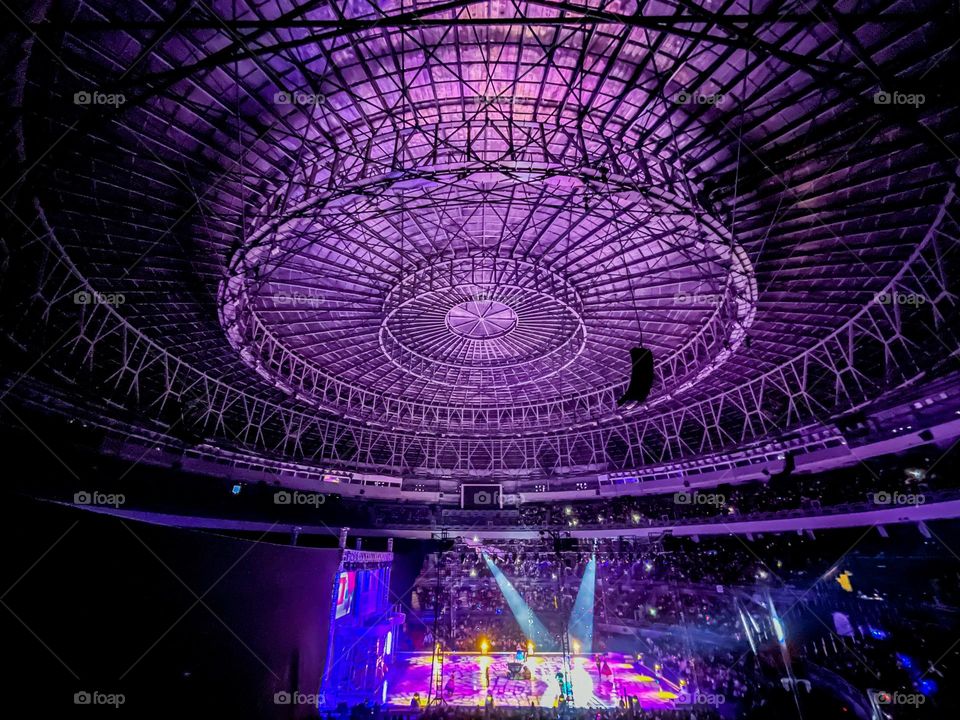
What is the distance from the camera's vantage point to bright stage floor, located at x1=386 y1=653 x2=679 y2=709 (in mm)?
29078

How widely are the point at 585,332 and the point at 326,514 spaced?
27.4 metres

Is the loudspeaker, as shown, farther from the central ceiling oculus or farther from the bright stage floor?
the bright stage floor

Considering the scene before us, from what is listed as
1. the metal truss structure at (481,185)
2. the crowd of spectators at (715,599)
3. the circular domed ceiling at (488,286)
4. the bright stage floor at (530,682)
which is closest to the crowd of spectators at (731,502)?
the crowd of spectators at (715,599)

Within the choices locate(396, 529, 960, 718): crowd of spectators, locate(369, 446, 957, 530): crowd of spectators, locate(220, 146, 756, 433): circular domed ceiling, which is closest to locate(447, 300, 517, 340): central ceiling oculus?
locate(220, 146, 756, 433): circular domed ceiling

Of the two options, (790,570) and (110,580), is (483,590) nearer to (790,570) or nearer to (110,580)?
(790,570)

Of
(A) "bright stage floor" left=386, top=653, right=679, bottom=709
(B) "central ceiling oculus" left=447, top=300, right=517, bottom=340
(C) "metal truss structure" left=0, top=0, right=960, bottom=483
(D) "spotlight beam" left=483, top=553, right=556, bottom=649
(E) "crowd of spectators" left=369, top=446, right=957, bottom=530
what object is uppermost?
(B) "central ceiling oculus" left=447, top=300, right=517, bottom=340

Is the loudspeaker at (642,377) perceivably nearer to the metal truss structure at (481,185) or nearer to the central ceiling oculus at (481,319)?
the metal truss structure at (481,185)

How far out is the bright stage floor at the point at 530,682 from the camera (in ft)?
95.4

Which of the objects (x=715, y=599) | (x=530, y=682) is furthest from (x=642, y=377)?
(x=715, y=599)

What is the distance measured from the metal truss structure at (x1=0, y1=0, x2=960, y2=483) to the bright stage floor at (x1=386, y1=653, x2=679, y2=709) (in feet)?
69.0

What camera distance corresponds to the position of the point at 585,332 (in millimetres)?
28578

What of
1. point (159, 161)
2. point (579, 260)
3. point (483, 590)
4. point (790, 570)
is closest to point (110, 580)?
point (159, 161)

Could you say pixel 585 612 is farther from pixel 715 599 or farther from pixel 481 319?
pixel 481 319

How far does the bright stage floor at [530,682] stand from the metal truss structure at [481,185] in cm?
2103
